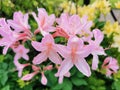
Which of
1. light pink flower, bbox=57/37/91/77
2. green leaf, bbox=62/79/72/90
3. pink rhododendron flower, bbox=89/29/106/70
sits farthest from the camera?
green leaf, bbox=62/79/72/90

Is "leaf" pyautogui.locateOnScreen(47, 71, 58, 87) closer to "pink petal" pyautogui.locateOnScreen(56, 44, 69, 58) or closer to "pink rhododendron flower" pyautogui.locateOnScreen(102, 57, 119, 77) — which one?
"pink rhododendron flower" pyautogui.locateOnScreen(102, 57, 119, 77)

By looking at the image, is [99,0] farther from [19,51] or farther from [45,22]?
[45,22]

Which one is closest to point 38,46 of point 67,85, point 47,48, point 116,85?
point 47,48

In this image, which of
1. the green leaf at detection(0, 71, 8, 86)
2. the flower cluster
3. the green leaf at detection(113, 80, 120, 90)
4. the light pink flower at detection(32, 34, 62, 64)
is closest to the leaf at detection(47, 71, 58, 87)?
the green leaf at detection(0, 71, 8, 86)

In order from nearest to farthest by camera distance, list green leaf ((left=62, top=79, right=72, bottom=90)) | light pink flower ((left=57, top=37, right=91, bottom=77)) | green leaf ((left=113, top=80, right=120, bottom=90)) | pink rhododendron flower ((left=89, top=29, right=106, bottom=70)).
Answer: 1. light pink flower ((left=57, top=37, right=91, bottom=77))
2. pink rhododendron flower ((left=89, top=29, right=106, bottom=70))
3. green leaf ((left=62, top=79, right=72, bottom=90))
4. green leaf ((left=113, top=80, right=120, bottom=90))

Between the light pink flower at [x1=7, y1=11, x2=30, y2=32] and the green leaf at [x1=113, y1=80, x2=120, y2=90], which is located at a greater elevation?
the light pink flower at [x1=7, y1=11, x2=30, y2=32]

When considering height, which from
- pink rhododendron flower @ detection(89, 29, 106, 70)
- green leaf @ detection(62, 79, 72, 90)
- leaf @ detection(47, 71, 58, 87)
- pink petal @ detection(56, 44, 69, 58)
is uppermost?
pink petal @ detection(56, 44, 69, 58)

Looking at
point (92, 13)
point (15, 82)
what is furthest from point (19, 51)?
point (92, 13)
